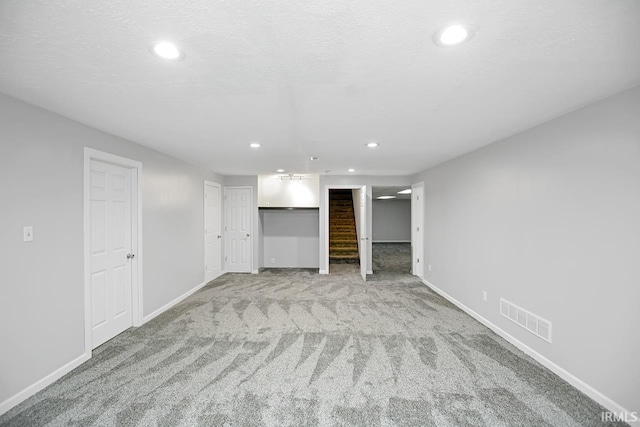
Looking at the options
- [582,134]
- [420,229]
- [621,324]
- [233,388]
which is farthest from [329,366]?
[420,229]

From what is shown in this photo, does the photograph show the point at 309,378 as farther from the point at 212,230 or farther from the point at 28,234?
the point at 212,230

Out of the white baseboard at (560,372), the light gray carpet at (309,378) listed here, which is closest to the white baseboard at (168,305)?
the light gray carpet at (309,378)

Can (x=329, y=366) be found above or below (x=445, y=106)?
below

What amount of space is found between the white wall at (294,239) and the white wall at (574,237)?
4.09 metres

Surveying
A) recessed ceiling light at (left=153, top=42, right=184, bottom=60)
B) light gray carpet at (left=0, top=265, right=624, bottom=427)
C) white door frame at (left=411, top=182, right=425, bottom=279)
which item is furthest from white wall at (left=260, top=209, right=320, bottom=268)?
recessed ceiling light at (left=153, top=42, right=184, bottom=60)

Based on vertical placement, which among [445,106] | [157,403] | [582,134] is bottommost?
[157,403]

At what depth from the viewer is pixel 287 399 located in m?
2.05

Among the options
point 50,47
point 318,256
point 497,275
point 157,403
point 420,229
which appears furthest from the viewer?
point 318,256

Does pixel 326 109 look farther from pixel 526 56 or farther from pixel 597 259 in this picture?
pixel 597 259

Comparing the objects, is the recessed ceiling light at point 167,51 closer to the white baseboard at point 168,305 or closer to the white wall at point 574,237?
the white wall at point 574,237

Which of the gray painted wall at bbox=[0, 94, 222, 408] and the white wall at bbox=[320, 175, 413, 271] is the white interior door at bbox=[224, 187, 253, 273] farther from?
the gray painted wall at bbox=[0, 94, 222, 408]

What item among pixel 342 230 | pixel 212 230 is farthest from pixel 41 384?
pixel 342 230

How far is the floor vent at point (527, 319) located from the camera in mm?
2504

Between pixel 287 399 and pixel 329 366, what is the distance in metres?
0.55
